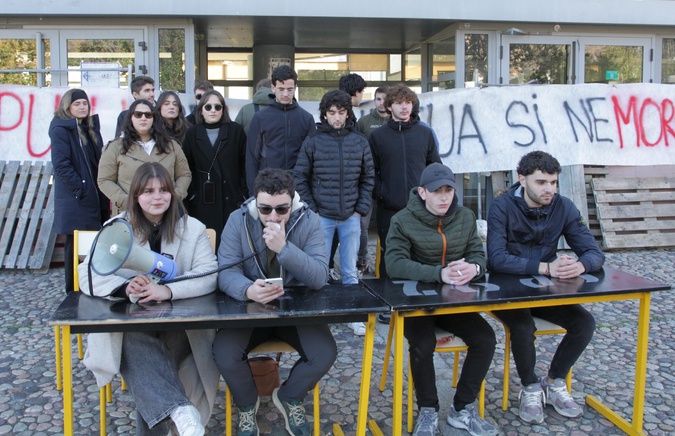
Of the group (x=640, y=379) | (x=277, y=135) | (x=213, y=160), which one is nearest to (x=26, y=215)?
(x=213, y=160)

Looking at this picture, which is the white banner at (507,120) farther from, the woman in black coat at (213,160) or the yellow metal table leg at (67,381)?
the yellow metal table leg at (67,381)

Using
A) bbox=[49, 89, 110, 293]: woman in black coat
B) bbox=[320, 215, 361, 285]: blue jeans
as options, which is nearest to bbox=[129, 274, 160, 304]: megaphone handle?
bbox=[320, 215, 361, 285]: blue jeans

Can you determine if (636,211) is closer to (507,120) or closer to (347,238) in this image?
(507,120)

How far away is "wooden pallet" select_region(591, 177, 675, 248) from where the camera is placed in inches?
323

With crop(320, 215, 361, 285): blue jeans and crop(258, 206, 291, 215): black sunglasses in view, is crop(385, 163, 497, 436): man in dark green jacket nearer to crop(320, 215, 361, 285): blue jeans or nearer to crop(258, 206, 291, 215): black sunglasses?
crop(258, 206, 291, 215): black sunglasses

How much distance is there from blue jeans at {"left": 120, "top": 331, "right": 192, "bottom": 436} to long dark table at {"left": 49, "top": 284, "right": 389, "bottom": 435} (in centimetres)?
23

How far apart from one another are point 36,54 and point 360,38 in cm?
539

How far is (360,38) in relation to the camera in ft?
37.9

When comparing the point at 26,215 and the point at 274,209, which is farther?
the point at 26,215

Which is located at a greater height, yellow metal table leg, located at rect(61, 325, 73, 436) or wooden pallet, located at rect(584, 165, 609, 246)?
wooden pallet, located at rect(584, 165, 609, 246)

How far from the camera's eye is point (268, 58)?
12.1m

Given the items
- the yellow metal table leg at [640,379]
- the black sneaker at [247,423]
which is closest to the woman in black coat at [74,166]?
the black sneaker at [247,423]

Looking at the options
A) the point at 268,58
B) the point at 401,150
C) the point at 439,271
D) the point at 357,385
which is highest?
the point at 268,58

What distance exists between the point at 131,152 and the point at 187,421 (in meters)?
2.55
